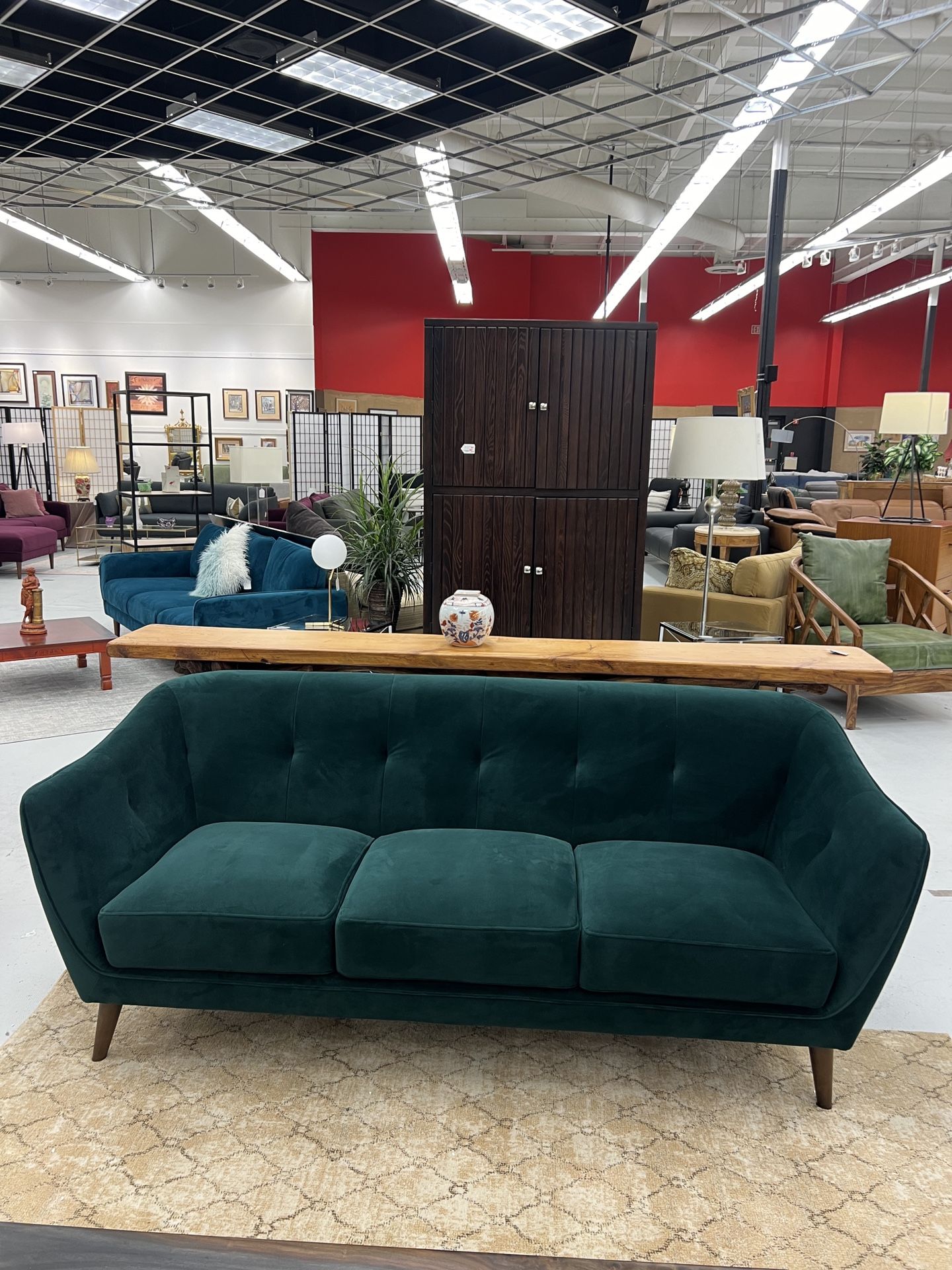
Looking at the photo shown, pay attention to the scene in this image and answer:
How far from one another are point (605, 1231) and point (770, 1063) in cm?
71

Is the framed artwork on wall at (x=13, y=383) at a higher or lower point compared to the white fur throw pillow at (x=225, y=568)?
higher

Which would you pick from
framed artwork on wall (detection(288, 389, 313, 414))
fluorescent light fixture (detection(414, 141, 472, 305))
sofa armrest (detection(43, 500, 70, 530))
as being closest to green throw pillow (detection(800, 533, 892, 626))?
fluorescent light fixture (detection(414, 141, 472, 305))

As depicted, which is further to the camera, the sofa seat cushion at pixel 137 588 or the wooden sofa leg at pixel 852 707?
the sofa seat cushion at pixel 137 588

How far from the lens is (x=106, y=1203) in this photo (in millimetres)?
1719

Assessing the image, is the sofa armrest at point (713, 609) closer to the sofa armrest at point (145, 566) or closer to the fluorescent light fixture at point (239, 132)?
the sofa armrest at point (145, 566)

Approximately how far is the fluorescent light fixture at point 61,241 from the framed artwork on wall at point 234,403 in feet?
7.59

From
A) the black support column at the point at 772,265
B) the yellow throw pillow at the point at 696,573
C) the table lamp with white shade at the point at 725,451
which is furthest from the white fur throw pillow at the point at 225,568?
the black support column at the point at 772,265

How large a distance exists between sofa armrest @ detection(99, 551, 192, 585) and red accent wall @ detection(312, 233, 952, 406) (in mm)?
8733

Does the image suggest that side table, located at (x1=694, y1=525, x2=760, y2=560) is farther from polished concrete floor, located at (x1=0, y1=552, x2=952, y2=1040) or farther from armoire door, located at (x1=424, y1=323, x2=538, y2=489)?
armoire door, located at (x1=424, y1=323, x2=538, y2=489)

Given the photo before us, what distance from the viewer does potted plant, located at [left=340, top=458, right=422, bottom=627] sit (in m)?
4.74

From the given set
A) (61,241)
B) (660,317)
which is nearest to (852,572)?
(660,317)

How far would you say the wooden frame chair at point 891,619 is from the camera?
4.96 m

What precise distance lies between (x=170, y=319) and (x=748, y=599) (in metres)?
12.5

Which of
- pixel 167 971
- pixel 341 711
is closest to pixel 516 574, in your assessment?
pixel 341 711
